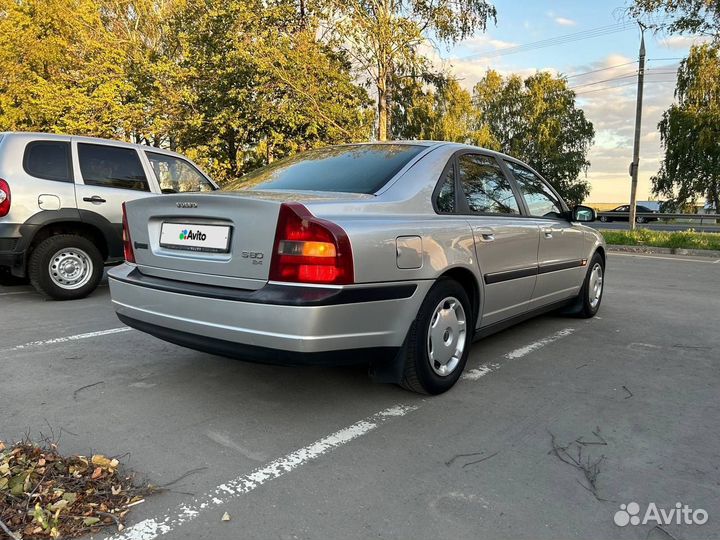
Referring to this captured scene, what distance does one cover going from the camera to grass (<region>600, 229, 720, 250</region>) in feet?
45.1

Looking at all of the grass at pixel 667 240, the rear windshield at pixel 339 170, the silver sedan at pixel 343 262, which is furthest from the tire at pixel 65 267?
the grass at pixel 667 240

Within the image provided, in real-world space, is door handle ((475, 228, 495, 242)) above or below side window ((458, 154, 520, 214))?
below

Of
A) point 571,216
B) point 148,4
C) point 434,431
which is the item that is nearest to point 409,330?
point 434,431

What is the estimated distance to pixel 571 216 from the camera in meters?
5.18

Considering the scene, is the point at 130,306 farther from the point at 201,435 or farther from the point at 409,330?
the point at 409,330

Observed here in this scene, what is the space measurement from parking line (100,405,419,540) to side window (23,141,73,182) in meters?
4.79

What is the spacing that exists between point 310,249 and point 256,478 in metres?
1.06

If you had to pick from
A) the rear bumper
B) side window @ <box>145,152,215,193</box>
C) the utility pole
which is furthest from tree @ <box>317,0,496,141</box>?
the rear bumper

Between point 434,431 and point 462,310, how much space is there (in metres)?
0.90

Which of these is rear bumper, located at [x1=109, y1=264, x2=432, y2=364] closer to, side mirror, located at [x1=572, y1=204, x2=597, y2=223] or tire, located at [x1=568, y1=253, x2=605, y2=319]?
side mirror, located at [x1=572, y1=204, x2=597, y2=223]

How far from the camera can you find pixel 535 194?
15.7ft

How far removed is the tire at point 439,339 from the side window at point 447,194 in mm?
472

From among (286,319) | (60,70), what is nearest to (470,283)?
(286,319)

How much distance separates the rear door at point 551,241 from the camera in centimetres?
455
